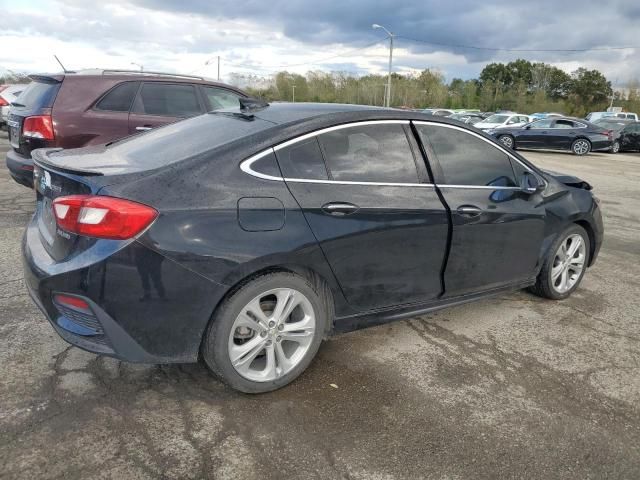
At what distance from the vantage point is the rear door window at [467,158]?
11.3 ft

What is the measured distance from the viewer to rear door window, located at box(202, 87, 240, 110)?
22.6 ft

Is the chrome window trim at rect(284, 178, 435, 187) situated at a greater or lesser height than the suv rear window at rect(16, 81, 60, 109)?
lesser

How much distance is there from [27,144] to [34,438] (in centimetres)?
437

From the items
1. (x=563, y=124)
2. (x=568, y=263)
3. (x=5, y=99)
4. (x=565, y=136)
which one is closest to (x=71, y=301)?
(x=568, y=263)

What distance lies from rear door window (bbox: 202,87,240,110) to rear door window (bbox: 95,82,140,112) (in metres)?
0.92

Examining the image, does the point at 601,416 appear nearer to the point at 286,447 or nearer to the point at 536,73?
the point at 286,447

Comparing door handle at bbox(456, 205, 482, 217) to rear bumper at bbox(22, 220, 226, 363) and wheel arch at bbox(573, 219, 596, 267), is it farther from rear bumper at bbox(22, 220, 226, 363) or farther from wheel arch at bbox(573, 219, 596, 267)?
rear bumper at bbox(22, 220, 226, 363)

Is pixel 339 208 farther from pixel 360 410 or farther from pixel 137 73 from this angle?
pixel 137 73

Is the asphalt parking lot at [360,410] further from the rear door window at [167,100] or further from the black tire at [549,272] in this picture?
the rear door window at [167,100]

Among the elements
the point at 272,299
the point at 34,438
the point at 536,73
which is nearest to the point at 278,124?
the point at 272,299

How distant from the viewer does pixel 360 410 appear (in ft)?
9.10

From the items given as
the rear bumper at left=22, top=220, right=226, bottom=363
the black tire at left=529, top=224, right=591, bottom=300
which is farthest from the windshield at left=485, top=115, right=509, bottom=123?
the rear bumper at left=22, top=220, right=226, bottom=363

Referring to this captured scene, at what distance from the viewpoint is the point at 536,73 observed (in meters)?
80.9

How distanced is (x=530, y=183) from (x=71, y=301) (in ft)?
10.3
